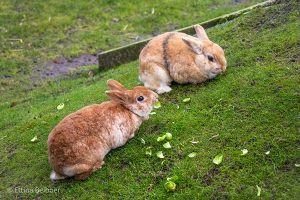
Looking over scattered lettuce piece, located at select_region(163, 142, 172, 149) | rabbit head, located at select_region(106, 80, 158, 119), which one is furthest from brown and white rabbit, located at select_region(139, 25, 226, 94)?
scattered lettuce piece, located at select_region(163, 142, 172, 149)

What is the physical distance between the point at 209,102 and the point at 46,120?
2.85m

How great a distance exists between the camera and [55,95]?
987cm

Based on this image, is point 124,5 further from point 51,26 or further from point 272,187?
point 272,187

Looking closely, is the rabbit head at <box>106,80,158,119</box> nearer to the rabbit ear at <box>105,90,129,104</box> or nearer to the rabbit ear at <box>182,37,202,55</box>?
the rabbit ear at <box>105,90,129,104</box>

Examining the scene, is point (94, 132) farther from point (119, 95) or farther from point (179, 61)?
point (179, 61)

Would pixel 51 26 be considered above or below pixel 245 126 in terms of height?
below

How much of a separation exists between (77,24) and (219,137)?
8981 mm

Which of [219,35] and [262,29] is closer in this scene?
[262,29]

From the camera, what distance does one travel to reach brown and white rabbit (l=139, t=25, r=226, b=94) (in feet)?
22.7

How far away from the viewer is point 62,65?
38.8 ft

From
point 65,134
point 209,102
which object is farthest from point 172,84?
point 65,134

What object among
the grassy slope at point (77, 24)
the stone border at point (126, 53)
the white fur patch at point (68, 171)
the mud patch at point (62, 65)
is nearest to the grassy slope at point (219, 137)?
the white fur patch at point (68, 171)

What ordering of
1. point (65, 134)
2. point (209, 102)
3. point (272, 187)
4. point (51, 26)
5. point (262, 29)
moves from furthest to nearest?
1. point (51, 26)
2. point (262, 29)
3. point (209, 102)
4. point (65, 134)
5. point (272, 187)

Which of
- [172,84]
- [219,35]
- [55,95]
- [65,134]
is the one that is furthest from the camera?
[55,95]
